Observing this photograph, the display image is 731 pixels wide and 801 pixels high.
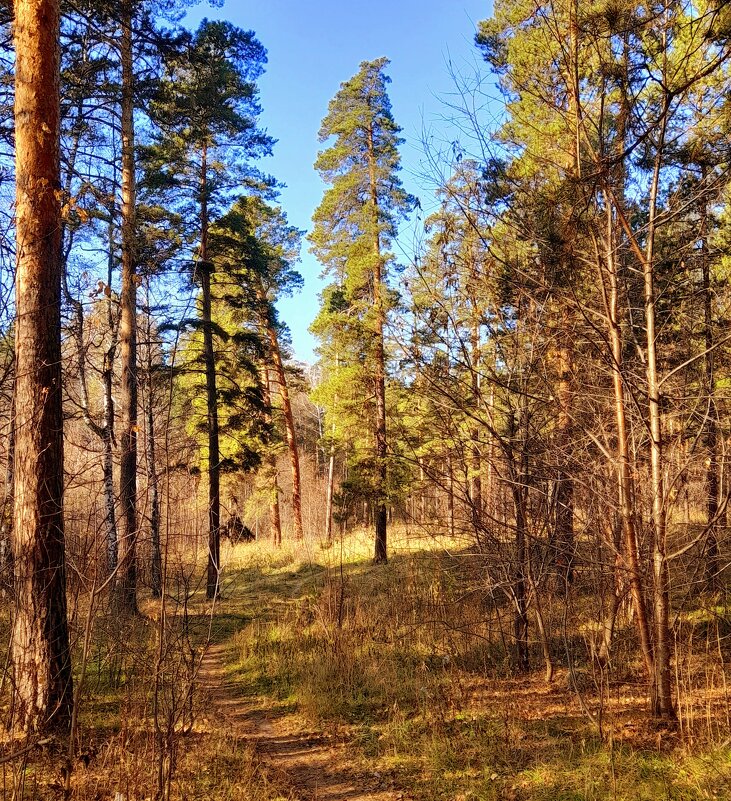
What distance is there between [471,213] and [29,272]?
389cm

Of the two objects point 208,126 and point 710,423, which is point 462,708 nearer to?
point 710,423

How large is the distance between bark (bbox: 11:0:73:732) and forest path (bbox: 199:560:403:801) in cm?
134

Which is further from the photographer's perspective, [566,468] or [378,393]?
[378,393]

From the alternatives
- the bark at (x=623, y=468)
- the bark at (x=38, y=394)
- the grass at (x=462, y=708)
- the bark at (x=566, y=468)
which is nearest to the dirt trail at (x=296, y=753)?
the grass at (x=462, y=708)

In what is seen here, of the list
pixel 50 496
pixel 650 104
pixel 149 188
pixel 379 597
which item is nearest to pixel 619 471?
pixel 650 104

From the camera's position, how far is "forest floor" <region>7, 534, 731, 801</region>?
3895 millimetres

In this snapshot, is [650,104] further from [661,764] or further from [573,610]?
[573,610]

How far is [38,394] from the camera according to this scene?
15.3 feet

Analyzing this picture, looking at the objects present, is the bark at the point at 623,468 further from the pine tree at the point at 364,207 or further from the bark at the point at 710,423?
the pine tree at the point at 364,207

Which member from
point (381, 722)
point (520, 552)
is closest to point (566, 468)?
point (520, 552)

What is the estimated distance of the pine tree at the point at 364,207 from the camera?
51.6ft

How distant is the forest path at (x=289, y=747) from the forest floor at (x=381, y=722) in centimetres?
2

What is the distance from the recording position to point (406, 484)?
1538 cm

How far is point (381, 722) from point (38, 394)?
476cm
